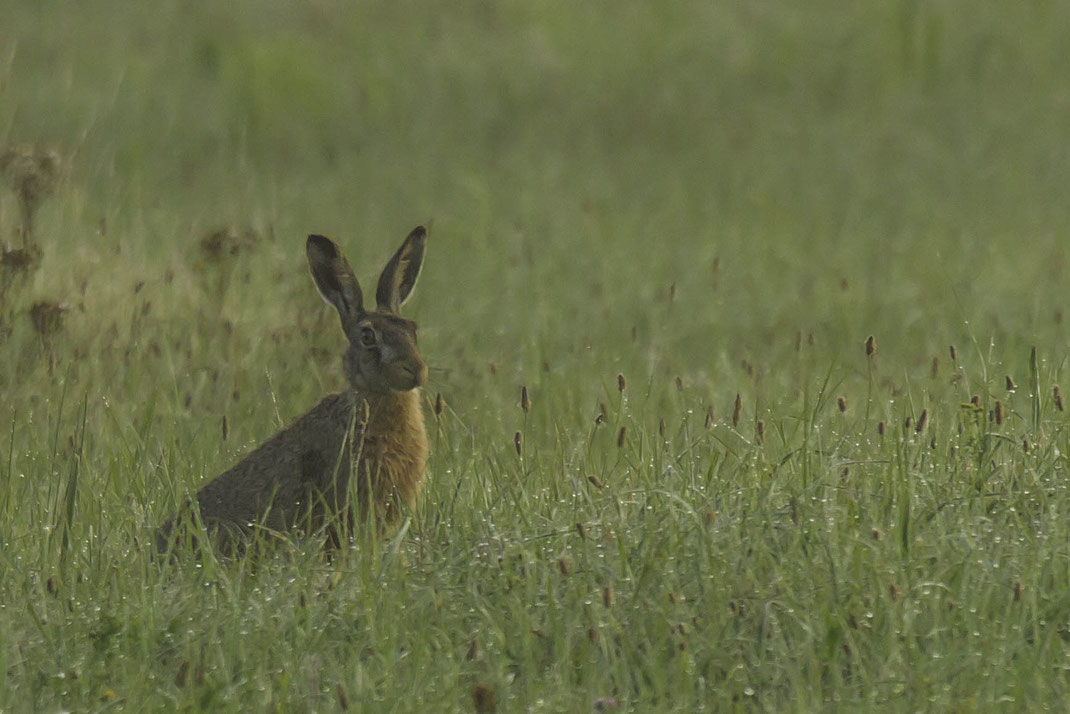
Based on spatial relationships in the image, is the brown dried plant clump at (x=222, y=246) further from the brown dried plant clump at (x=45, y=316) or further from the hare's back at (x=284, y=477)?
the hare's back at (x=284, y=477)

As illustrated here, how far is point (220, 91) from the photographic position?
1468 cm

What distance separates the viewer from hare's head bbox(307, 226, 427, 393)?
17.3 ft

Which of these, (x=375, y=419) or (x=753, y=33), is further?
(x=753, y=33)

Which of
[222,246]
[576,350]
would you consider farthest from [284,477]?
[576,350]

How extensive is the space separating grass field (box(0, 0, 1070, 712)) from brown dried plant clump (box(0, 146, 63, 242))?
2cm

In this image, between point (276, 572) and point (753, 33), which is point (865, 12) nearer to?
point (753, 33)

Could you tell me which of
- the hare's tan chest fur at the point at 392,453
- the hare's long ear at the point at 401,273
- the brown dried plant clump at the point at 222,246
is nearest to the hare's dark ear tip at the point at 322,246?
the hare's long ear at the point at 401,273

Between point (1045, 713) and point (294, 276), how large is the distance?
5.29 m

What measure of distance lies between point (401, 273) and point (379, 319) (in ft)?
1.02

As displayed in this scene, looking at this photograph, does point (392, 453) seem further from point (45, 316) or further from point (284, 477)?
point (45, 316)

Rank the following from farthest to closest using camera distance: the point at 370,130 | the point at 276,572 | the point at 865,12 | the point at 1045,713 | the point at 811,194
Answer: the point at 865,12
the point at 370,130
the point at 811,194
the point at 276,572
the point at 1045,713

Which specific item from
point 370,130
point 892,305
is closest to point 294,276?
point 892,305

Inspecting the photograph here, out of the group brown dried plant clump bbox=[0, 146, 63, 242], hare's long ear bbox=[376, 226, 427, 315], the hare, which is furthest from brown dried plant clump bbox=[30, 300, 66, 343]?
hare's long ear bbox=[376, 226, 427, 315]

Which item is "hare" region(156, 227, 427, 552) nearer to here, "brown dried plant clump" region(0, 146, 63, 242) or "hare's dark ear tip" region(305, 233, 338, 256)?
"hare's dark ear tip" region(305, 233, 338, 256)
